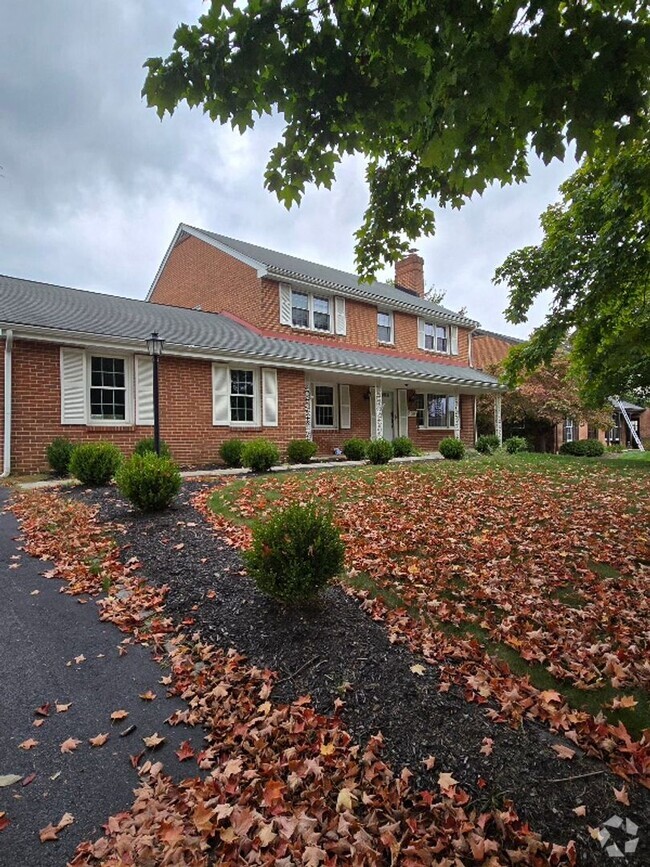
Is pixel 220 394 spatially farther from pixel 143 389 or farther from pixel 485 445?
pixel 485 445

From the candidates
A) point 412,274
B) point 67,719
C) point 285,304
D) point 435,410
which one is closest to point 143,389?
point 285,304

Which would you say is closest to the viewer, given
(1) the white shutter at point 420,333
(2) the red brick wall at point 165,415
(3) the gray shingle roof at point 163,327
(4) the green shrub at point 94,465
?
(4) the green shrub at point 94,465

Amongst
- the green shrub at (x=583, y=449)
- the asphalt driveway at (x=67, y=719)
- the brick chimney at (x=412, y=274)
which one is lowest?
the asphalt driveway at (x=67, y=719)

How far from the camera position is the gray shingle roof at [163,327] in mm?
11305

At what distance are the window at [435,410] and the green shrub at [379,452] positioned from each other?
7783 millimetres

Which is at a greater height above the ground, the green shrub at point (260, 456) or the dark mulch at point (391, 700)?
the green shrub at point (260, 456)

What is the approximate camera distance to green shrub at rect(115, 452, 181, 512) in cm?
649

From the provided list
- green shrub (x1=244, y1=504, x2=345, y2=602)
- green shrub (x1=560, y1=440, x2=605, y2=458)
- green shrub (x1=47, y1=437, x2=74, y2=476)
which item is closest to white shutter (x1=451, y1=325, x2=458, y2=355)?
green shrub (x1=560, y1=440, x2=605, y2=458)

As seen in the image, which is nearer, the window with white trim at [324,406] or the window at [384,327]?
the window with white trim at [324,406]

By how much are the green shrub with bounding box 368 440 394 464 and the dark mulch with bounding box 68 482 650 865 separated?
8485 mm

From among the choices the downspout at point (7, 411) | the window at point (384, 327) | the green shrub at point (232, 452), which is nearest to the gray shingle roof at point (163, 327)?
the downspout at point (7, 411)

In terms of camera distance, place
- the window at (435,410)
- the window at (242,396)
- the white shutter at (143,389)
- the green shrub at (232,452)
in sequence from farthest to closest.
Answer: the window at (435,410), the window at (242,396), the green shrub at (232,452), the white shutter at (143,389)

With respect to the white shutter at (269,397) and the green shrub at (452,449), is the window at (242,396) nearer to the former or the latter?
the white shutter at (269,397)

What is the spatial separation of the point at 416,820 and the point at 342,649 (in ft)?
4.19
